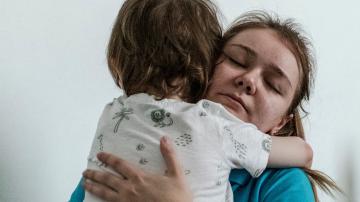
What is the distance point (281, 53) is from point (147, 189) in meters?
0.38

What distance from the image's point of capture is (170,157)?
0.83 meters

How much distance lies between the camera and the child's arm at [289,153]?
96cm

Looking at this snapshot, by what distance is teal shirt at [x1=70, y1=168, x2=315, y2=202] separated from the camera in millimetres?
977

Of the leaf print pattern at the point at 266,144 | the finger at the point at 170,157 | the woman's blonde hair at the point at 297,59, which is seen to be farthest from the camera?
the woman's blonde hair at the point at 297,59

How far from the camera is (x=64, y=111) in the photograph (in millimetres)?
1240

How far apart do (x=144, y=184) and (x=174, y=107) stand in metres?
0.13

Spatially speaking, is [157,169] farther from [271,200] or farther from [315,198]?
A: [315,198]

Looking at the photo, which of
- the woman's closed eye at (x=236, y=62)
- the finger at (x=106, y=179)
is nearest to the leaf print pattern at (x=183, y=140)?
the finger at (x=106, y=179)

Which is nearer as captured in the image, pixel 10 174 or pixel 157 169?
pixel 157 169

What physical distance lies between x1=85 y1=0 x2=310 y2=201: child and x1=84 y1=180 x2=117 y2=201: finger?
0.08 feet

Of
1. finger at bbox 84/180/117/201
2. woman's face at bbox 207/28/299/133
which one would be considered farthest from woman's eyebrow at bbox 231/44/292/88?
finger at bbox 84/180/117/201

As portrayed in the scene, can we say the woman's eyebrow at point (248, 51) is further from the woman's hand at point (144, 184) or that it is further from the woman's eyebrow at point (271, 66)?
the woman's hand at point (144, 184)

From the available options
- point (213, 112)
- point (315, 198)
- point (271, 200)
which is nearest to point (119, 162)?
point (213, 112)

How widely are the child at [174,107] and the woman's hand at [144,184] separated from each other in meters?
0.02
